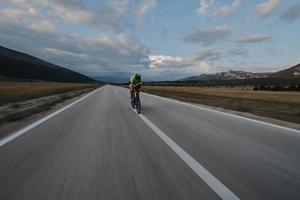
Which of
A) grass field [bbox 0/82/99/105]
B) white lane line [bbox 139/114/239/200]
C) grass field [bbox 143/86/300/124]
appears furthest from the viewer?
grass field [bbox 0/82/99/105]

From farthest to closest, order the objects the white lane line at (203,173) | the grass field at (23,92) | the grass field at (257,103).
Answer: the grass field at (23,92) → the grass field at (257,103) → the white lane line at (203,173)

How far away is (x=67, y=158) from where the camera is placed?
550cm

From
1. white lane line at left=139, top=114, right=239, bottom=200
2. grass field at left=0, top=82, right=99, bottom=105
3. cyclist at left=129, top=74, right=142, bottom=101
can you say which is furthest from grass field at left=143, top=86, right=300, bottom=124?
grass field at left=0, top=82, right=99, bottom=105

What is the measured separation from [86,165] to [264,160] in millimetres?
3132

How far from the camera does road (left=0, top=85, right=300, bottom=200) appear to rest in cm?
379

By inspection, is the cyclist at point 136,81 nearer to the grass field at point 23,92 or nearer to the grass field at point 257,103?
the grass field at point 257,103

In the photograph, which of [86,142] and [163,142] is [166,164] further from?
[86,142]

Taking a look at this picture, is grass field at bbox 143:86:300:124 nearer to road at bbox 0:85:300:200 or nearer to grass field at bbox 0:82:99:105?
road at bbox 0:85:300:200

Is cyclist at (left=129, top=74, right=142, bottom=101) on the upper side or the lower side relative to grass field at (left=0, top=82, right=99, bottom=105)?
upper

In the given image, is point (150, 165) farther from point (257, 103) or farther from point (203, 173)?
point (257, 103)

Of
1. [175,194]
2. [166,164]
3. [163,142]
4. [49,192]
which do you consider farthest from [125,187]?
[163,142]

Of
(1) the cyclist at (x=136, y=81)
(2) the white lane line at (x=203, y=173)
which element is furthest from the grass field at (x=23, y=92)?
(2) the white lane line at (x=203, y=173)

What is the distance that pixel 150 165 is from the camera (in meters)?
5.00

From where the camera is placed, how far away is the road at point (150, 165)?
3793 millimetres
